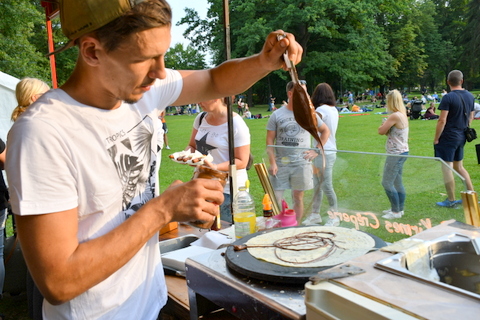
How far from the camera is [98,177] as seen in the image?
105 cm

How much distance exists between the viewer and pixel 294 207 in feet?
7.14

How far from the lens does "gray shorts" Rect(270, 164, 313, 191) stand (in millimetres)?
2107

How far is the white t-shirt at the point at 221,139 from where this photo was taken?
333 centimetres

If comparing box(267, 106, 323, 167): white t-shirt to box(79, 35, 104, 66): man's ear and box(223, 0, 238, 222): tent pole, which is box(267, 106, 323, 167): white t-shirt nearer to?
box(223, 0, 238, 222): tent pole

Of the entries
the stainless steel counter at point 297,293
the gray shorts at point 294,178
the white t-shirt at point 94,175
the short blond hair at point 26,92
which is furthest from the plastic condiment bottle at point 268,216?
the short blond hair at point 26,92

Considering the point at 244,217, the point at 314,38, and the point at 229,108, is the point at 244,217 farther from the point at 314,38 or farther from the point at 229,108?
the point at 314,38

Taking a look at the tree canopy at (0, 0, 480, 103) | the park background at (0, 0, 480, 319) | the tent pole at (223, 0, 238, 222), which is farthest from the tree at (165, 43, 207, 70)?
the tent pole at (223, 0, 238, 222)

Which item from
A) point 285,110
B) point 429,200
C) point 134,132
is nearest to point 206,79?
point 134,132

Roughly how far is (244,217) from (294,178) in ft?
1.39

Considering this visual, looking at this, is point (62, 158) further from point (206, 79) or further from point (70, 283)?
point (206, 79)

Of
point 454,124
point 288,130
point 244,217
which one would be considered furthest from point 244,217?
point 454,124

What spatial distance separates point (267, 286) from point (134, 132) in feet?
1.96

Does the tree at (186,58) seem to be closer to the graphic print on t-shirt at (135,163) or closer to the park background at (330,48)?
the park background at (330,48)

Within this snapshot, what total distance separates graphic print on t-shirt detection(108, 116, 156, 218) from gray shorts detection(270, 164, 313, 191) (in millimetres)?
965
